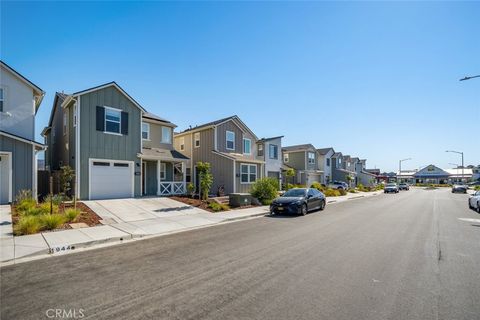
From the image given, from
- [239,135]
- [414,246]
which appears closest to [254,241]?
[414,246]

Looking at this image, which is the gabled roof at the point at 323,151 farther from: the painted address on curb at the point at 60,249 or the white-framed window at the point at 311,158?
the painted address on curb at the point at 60,249

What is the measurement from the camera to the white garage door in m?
17.1

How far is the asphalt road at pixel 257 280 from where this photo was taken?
161 inches

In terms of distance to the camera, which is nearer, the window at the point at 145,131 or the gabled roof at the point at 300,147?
the window at the point at 145,131

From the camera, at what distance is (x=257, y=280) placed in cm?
529

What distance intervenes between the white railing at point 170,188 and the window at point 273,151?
1351cm

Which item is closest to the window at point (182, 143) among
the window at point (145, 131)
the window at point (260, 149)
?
the window at point (145, 131)

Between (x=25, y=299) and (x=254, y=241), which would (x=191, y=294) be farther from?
(x=254, y=241)

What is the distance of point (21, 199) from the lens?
1397 centimetres

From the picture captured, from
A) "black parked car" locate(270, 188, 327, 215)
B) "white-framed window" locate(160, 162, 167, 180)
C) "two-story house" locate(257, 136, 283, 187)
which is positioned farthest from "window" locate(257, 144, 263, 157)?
"black parked car" locate(270, 188, 327, 215)

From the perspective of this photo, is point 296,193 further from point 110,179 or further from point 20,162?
point 20,162

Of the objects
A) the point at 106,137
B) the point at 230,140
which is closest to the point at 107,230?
the point at 106,137

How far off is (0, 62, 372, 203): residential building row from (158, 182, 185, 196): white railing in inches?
3.0

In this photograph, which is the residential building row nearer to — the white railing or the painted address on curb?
the white railing
